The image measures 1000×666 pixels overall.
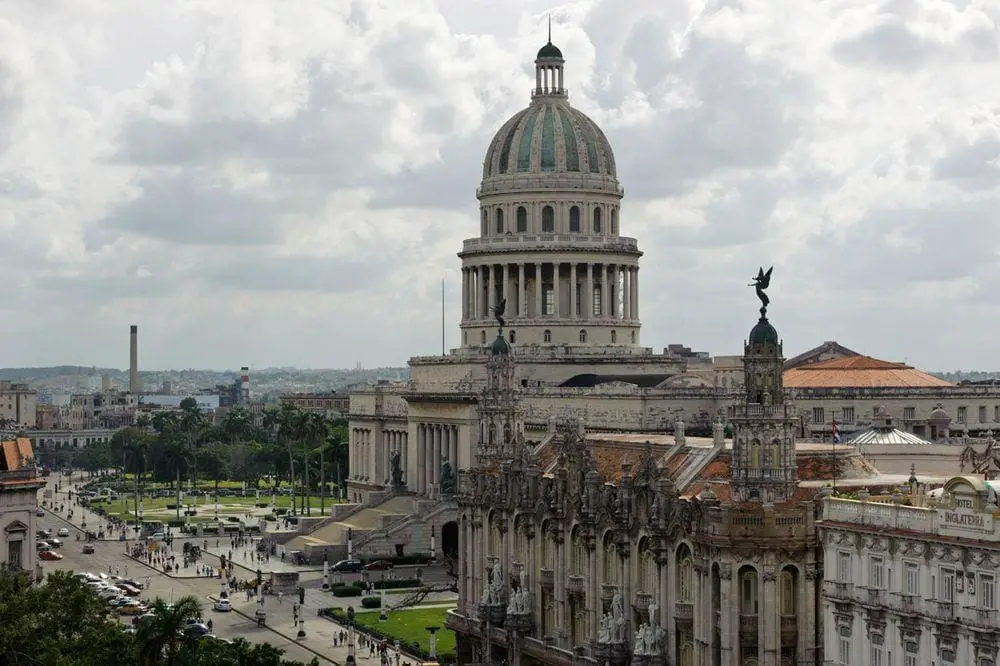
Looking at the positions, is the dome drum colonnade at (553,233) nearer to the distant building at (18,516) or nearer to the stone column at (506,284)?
the stone column at (506,284)

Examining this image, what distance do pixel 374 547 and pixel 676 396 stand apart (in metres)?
29.4

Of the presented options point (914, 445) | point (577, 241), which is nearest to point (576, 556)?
point (914, 445)

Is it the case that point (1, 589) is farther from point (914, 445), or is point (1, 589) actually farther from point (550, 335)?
point (550, 335)

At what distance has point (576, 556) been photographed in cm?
10812

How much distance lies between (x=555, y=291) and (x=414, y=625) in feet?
218

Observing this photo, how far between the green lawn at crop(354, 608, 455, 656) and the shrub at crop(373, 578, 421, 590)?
1308cm

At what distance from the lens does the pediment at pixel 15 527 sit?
375 ft

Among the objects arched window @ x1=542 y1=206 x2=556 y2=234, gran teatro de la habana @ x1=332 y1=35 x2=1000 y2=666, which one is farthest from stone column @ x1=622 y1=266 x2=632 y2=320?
arched window @ x1=542 y1=206 x2=556 y2=234

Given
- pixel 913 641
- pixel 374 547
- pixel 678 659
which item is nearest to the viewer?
pixel 913 641

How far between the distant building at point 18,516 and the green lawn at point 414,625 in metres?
25.0

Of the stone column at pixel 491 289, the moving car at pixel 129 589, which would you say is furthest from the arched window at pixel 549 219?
the moving car at pixel 129 589

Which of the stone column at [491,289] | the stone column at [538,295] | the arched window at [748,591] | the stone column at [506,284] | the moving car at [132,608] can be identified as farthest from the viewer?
the stone column at [491,289]

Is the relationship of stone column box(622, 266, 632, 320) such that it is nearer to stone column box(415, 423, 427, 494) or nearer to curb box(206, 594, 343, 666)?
stone column box(415, 423, 427, 494)

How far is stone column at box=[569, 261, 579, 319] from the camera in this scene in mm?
192375
